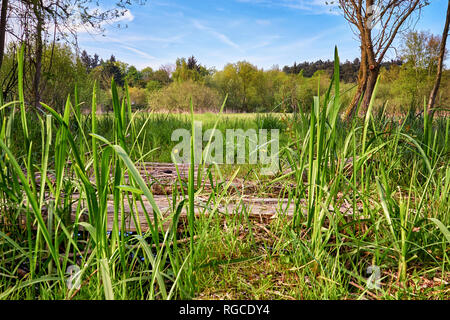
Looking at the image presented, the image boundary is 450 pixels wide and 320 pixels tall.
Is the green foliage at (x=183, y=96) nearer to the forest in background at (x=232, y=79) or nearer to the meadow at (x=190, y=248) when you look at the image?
the forest in background at (x=232, y=79)

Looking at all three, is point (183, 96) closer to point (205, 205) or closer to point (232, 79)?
point (232, 79)

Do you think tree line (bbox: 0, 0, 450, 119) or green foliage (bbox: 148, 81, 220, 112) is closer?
tree line (bbox: 0, 0, 450, 119)

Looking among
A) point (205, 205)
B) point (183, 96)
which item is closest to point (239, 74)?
point (183, 96)

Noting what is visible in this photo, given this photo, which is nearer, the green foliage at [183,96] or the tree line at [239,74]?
the tree line at [239,74]

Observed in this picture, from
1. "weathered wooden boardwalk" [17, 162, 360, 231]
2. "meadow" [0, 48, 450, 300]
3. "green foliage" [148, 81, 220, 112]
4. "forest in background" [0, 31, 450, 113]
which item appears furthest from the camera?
"green foliage" [148, 81, 220, 112]

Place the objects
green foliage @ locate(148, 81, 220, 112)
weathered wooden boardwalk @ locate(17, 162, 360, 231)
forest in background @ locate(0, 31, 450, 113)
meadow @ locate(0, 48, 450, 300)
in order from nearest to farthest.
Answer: meadow @ locate(0, 48, 450, 300) → weathered wooden boardwalk @ locate(17, 162, 360, 231) → forest in background @ locate(0, 31, 450, 113) → green foliage @ locate(148, 81, 220, 112)

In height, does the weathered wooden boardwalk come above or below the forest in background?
below

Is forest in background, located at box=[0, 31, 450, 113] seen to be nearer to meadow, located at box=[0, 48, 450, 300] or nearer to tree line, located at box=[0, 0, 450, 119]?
tree line, located at box=[0, 0, 450, 119]

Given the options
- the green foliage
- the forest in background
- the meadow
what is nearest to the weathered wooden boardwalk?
the meadow

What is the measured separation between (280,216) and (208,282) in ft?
1.57

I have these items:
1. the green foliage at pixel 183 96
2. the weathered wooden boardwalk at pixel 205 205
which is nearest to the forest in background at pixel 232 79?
the green foliage at pixel 183 96

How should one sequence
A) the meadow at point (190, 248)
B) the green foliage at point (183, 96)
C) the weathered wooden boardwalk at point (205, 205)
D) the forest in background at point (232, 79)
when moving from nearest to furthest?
the meadow at point (190, 248) → the weathered wooden boardwalk at point (205, 205) → the forest in background at point (232, 79) → the green foliage at point (183, 96)
